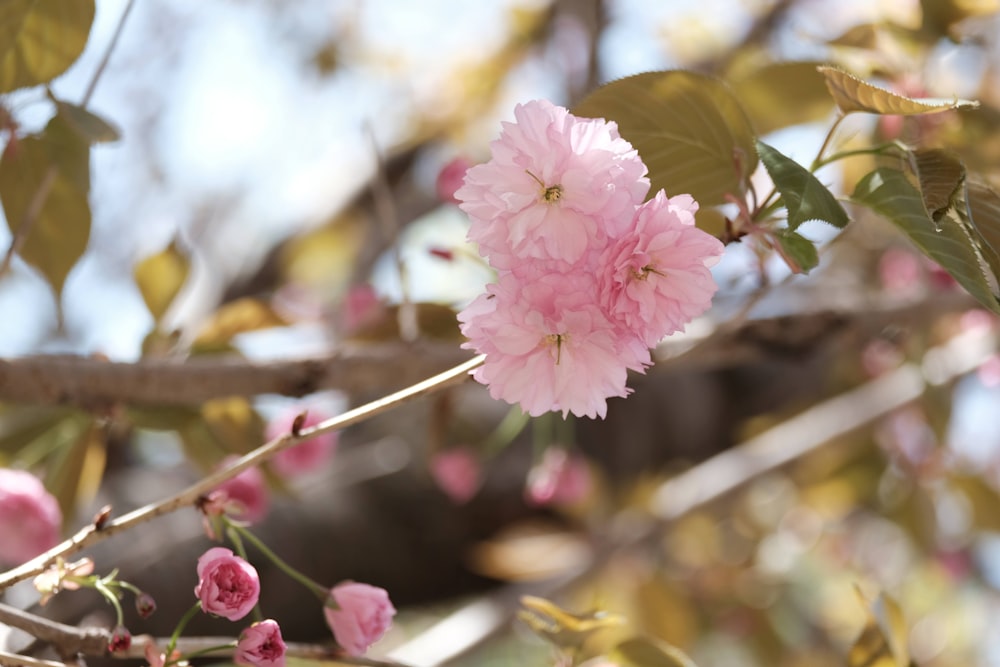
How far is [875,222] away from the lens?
1.47 m

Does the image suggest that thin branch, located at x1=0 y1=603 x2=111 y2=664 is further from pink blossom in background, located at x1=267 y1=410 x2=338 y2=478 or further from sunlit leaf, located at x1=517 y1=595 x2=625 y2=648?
pink blossom in background, located at x1=267 y1=410 x2=338 y2=478

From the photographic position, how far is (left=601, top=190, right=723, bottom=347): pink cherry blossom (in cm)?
42

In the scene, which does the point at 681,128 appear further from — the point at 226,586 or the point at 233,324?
the point at 233,324

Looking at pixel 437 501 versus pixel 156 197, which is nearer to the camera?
pixel 437 501

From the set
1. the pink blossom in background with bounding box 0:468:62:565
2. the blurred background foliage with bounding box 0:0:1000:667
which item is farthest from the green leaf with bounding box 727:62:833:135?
the pink blossom in background with bounding box 0:468:62:565

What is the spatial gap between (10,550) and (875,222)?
1.29 metres

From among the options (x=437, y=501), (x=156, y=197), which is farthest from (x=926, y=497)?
(x=156, y=197)

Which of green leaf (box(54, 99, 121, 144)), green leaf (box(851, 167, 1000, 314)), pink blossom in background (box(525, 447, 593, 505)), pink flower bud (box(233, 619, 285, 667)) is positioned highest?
green leaf (box(54, 99, 121, 144))

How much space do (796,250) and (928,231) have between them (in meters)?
0.07

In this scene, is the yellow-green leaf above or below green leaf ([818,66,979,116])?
above

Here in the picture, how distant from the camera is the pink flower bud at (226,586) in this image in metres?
0.46

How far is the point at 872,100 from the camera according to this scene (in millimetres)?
492

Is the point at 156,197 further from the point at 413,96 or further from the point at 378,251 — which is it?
the point at 378,251

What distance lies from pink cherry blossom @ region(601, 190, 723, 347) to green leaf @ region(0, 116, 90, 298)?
442 millimetres
